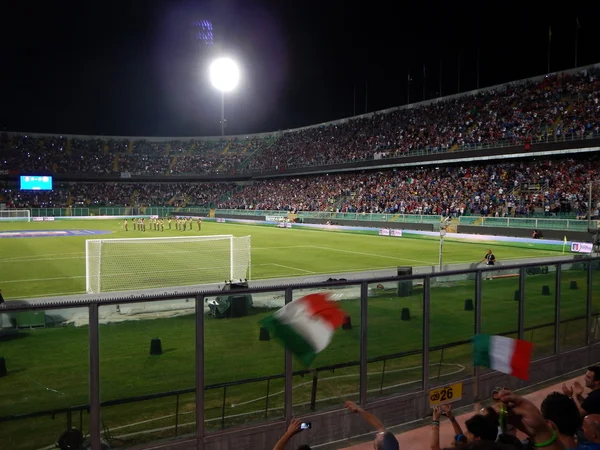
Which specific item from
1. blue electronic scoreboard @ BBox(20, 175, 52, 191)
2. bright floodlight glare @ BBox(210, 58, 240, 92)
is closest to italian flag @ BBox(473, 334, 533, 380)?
bright floodlight glare @ BBox(210, 58, 240, 92)

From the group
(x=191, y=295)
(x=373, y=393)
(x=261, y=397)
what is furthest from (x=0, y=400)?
(x=373, y=393)

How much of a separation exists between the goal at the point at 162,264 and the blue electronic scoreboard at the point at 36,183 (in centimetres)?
5112

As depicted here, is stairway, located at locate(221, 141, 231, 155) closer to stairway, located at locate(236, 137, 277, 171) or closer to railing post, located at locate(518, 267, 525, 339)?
stairway, located at locate(236, 137, 277, 171)

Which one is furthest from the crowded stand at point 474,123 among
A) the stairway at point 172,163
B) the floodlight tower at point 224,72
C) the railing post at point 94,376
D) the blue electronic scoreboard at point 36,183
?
the railing post at point 94,376

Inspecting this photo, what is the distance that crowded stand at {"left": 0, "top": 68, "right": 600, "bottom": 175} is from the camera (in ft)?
153

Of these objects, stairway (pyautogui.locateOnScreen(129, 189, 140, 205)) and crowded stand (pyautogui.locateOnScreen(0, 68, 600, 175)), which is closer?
crowded stand (pyautogui.locateOnScreen(0, 68, 600, 175))

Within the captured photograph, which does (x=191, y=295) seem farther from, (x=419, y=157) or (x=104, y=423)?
(x=419, y=157)

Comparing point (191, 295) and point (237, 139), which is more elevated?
point (237, 139)

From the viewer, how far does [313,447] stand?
6.18 metres

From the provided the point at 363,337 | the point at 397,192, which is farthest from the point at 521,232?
the point at 363,337

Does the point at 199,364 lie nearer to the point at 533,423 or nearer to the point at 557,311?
the point at 533,423

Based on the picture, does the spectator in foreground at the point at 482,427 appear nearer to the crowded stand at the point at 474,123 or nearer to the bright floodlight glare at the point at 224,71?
the crowded stand at the point at 474,123

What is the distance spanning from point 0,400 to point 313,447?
3.50 m

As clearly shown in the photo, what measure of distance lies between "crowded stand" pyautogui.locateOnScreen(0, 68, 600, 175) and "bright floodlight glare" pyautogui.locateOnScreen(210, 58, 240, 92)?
18706 mm
